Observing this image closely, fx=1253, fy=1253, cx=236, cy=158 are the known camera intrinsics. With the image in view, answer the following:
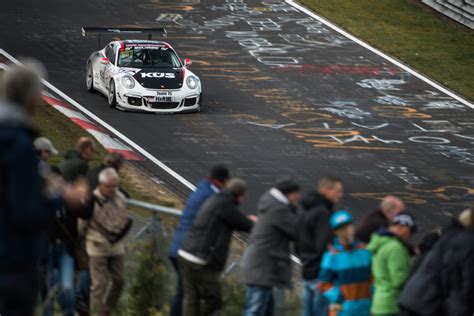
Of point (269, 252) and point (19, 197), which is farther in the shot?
point (269, 252)

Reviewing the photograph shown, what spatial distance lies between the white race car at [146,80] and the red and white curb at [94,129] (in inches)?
42.7

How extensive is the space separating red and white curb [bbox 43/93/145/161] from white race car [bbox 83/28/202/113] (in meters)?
1.08

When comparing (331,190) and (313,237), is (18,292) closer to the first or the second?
(313,237)

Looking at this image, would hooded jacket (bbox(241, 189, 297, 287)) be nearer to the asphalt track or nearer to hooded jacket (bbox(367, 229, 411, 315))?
hooded jacket (bbox(367, 229, 411, 315))

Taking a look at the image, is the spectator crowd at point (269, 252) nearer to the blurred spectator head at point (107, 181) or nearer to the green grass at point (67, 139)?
the blurred spectator head at point (107, 181)

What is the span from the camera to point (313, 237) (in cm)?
971

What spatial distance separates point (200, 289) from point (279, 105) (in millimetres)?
17992

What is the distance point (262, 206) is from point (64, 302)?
207 centimetres

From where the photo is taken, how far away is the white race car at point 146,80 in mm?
25953

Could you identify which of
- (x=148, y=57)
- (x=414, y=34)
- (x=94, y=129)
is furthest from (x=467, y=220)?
(x=414, y=34)

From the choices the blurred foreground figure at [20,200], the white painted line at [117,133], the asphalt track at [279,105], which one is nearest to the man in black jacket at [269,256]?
the blurred foreground figure at [20,200]

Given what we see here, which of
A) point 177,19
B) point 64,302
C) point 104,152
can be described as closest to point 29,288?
point 64,302

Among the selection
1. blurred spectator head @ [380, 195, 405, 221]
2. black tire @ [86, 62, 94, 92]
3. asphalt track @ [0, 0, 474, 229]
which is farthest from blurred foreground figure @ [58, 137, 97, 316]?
black tire @ [86, 62, 94, 92]

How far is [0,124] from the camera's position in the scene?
5656 millimetres
